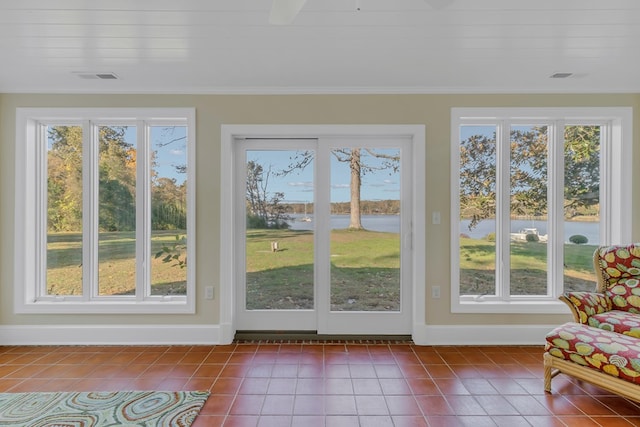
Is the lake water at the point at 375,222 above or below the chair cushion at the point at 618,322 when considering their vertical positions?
above

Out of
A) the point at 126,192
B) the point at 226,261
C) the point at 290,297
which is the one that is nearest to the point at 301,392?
the point at 290,297

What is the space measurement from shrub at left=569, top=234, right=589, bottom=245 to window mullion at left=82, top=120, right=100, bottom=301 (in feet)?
15.4

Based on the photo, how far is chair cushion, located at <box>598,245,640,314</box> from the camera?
260 cm

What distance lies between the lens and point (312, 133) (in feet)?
10.8

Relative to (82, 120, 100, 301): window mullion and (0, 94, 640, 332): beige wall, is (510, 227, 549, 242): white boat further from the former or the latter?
(82, 120, 100, 301): window mullion

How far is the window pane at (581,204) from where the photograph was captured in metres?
3.38

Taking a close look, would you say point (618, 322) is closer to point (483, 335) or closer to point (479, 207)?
point (483, 335)

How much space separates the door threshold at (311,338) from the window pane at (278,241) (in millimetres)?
257

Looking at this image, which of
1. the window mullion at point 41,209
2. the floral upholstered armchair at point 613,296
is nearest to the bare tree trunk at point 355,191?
the floral upholstered armchair at point 613,296

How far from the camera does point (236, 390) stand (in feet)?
8.00

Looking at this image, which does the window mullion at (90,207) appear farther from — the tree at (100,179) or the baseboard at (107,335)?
the baseboard at (107,335)
